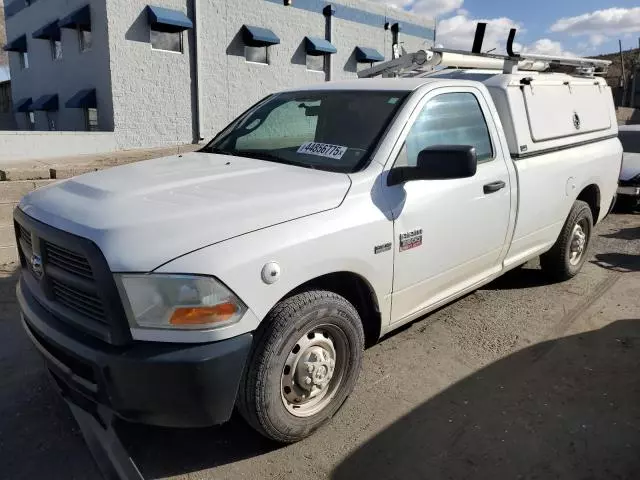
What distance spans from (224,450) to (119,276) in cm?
116

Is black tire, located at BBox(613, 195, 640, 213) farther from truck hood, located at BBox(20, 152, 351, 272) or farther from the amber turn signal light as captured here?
the amber turn signal light

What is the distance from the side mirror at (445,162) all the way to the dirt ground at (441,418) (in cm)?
Answer: 134

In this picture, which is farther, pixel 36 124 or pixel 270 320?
pixel 36 124

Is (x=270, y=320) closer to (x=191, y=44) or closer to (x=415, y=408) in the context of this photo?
(x=415, y=408)

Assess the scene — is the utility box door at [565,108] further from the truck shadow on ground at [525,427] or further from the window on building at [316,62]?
the window on building at [316,62]

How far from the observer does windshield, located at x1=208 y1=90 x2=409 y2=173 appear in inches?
128

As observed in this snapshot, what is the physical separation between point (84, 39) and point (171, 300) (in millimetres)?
16419

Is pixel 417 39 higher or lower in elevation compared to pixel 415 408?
higher

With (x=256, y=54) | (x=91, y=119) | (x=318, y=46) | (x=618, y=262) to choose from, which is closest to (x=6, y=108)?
(x=91, y=119)

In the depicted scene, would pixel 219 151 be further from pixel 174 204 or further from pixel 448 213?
pixel 448 213

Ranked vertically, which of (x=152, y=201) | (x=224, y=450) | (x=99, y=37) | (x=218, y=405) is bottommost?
(x=224, y=450)

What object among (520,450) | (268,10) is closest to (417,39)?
(268,10)

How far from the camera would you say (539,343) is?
4.01 metres

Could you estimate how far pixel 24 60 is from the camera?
22078 mm
